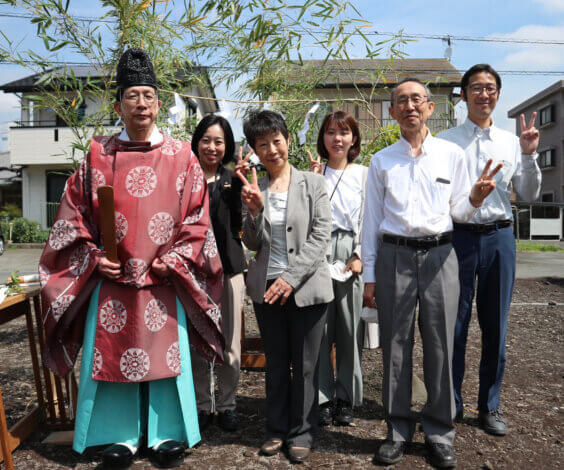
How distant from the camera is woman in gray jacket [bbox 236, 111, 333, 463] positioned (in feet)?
9.82

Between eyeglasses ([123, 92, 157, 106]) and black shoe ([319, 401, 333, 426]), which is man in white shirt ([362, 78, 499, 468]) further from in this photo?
eyeglasses ([123, 92, 157, 106])

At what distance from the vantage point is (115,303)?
9.55ft

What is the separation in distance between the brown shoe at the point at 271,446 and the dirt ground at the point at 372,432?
45 millimetres

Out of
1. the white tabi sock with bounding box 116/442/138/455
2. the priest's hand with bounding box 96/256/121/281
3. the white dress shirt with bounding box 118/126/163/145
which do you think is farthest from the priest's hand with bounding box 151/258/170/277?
the white tabi sock with bounding box 116/442/138/455

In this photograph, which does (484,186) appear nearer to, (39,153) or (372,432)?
(372,432)

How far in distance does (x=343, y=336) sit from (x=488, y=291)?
3.54ft

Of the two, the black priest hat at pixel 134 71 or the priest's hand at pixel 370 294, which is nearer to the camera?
the black priest hat at pixel 134 71

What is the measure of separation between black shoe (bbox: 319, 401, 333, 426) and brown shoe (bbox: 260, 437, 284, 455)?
51 cm

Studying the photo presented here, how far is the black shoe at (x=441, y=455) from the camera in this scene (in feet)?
9.35

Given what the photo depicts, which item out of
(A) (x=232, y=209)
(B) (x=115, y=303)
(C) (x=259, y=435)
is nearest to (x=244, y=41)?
(A) (x=232, y=209)

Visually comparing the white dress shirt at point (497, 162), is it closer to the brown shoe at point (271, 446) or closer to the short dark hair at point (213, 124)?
the short dark hair at point (213, 124)

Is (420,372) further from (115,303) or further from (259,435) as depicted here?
(115,303)

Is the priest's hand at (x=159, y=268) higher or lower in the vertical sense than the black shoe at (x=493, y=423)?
higher

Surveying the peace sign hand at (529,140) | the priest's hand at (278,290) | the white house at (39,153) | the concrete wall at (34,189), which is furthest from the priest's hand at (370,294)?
the concrete wall at (34,189)
